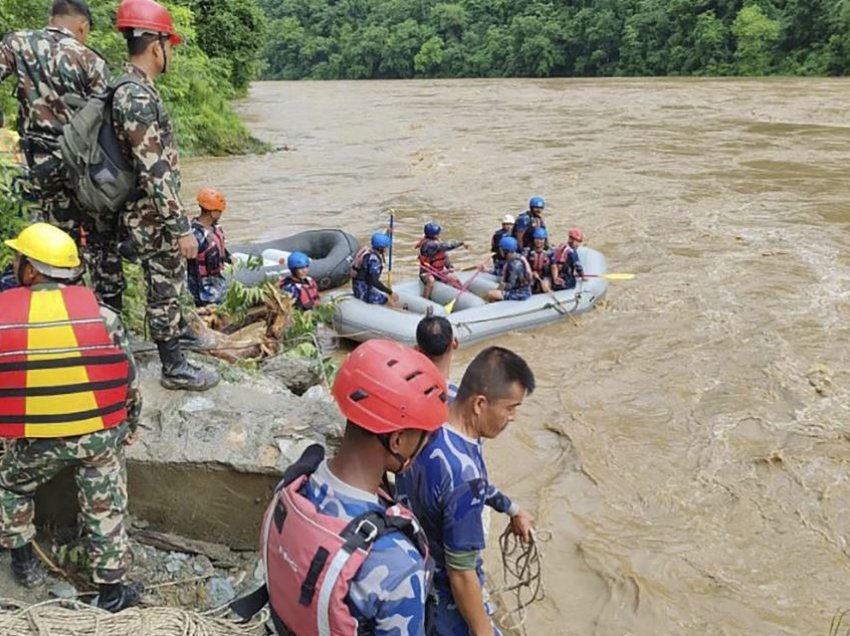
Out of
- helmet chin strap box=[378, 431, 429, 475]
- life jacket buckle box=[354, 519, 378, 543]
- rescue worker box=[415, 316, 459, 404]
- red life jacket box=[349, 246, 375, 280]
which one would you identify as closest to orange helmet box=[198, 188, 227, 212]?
red life jacket box=[349, 246, 375, 280]

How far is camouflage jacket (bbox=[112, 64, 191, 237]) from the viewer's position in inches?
111

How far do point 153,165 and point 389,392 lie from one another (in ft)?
5.51

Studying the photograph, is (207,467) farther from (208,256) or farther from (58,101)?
(208,256)

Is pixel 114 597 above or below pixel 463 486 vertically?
below

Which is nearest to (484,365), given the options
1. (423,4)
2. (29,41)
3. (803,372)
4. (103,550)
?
(103,550)

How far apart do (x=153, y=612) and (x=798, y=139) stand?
63.2ft

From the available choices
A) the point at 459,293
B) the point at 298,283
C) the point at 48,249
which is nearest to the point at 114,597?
the point at 48,249

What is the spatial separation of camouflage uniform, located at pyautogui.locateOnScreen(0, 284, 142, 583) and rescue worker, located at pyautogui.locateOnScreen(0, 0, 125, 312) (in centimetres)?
95

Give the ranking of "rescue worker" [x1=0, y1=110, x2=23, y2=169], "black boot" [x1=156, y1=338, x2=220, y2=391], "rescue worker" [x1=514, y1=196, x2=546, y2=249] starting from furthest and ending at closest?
"rescue worker" [x1=514, y1=196, x2=546, y2=249] < "rescue worker" [x1=0, y1=110, x2=23, y2=169] < "black boot" [x1=156, y1=338, x2=220, y2=391]

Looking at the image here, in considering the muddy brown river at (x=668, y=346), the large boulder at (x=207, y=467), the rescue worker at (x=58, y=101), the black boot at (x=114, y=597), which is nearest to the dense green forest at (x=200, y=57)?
the muddy brown river at (x=668, y=346)

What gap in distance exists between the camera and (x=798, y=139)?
18422mm

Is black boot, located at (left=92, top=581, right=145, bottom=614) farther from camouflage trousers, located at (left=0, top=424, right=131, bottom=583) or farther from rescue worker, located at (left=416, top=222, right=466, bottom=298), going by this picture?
rescue worker, located at (left=416, top=222, right=466, bottom=298)

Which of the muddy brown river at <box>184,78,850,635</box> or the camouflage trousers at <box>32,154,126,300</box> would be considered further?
the muddy brown river at <box>184,78,850,635</box>

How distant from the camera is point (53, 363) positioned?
2.28 m
